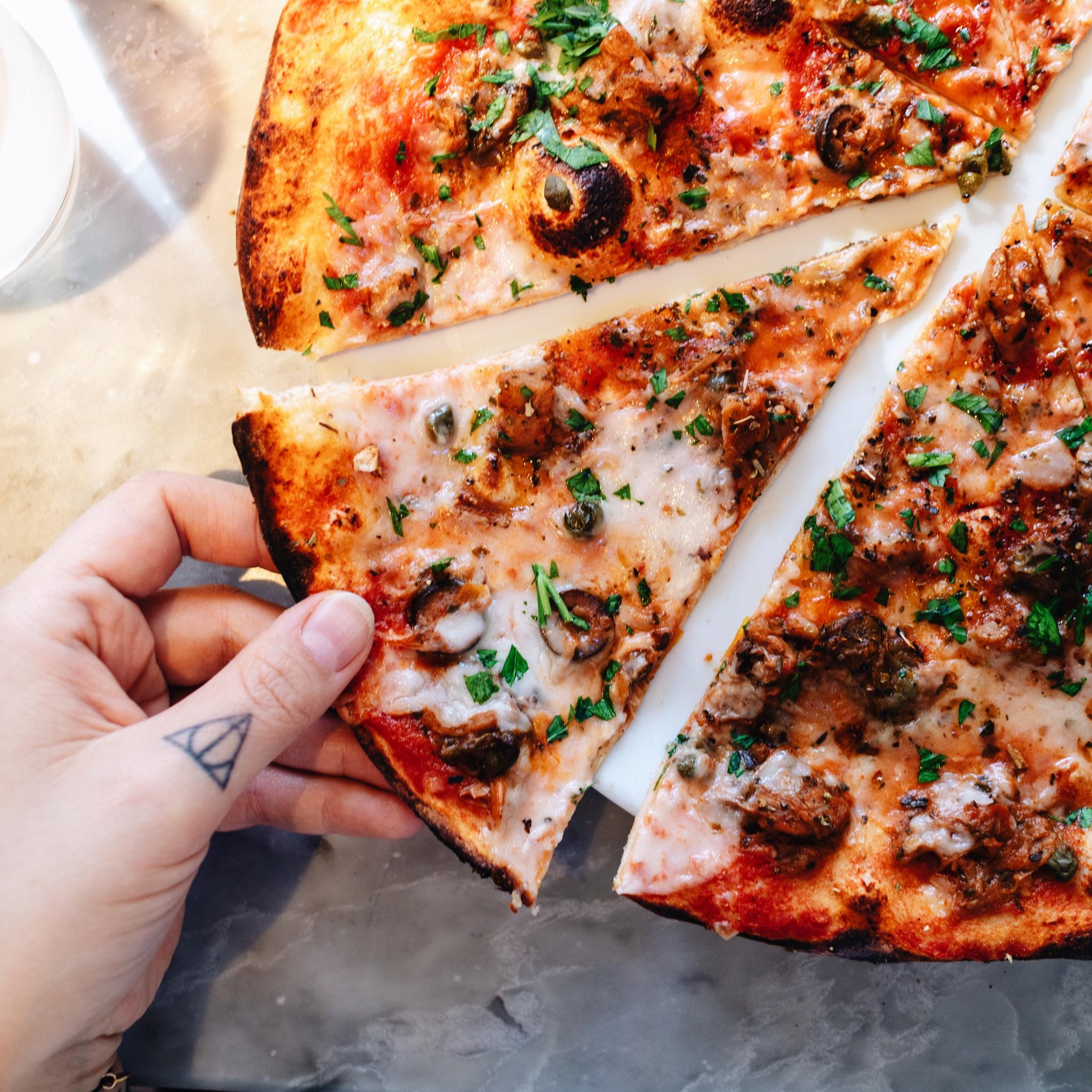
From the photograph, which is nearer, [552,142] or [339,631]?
[339,631]

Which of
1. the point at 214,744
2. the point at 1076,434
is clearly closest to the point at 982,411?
the point at 1076,434

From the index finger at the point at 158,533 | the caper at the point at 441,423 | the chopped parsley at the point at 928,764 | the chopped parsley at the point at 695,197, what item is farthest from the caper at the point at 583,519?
the chopped parsley at the point at 928,764

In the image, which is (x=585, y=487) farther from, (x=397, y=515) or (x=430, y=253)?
(x=430, y=253)

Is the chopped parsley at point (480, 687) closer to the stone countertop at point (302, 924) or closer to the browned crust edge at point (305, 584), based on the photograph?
the browned crust edge at point (305, 584)

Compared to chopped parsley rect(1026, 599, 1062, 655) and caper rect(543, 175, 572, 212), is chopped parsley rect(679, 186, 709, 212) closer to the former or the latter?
caper rect(543, 175, 572, 212)

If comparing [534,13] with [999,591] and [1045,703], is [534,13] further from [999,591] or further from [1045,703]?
[1045,703]

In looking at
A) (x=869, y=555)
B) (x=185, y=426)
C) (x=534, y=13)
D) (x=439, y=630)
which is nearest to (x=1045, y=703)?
(x=869, y=555)

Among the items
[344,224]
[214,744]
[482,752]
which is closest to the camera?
[214,744]
